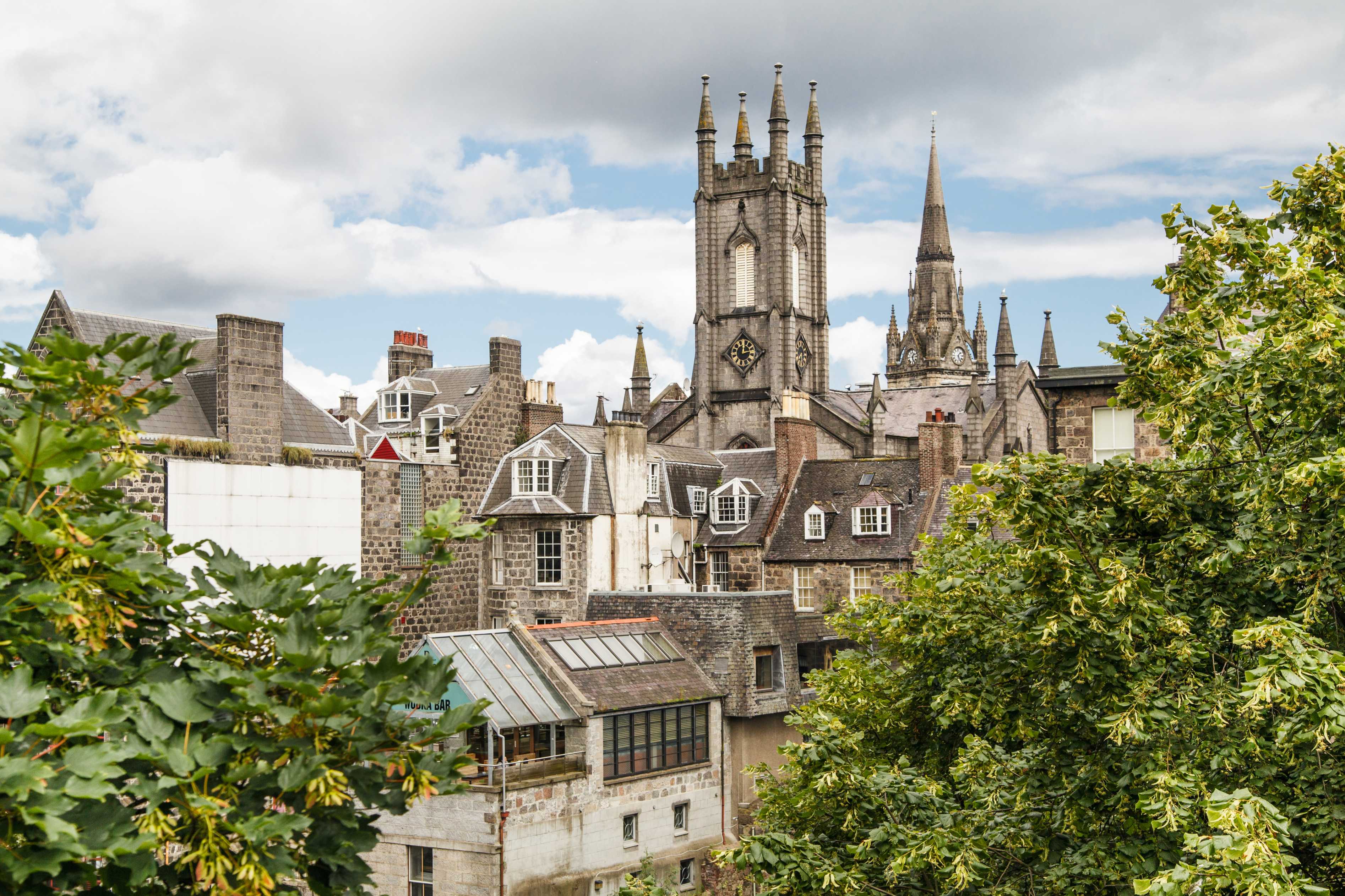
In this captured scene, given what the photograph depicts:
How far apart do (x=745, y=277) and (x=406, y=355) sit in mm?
29766

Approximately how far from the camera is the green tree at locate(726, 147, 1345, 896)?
462 inches

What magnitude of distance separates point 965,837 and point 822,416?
5842 centimetres

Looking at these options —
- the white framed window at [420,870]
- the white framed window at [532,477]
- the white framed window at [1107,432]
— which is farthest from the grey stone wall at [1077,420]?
the white framed window at [532,477]

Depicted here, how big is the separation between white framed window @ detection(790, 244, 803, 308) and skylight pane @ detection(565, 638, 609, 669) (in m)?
43.3

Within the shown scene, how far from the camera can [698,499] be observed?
51.5m

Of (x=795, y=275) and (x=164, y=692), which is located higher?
(x=795, y=275)

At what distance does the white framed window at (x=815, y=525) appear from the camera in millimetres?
47531

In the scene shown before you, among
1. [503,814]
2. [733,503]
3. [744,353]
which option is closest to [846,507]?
[733,503]

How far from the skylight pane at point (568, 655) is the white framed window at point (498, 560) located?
9079 millimetres

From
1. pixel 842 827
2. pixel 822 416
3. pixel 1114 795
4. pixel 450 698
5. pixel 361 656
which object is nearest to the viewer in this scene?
pixel 361 656

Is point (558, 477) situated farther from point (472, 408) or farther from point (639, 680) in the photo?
point (639, 680)

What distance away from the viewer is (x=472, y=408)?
45.9 meters

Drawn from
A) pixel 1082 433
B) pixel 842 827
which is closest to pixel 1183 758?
pixel 842 827

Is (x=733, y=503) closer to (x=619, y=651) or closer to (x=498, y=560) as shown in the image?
(x=498, y=560)
